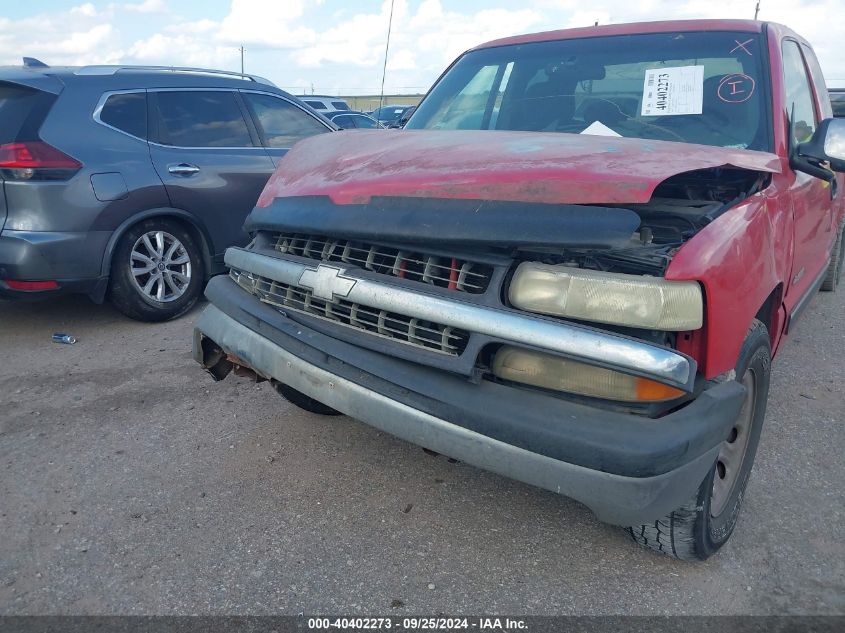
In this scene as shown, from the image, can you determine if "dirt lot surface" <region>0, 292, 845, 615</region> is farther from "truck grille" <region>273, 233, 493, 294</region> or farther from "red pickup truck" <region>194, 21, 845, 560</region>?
"truck grille" <region>273, 233, 493, 294</region>

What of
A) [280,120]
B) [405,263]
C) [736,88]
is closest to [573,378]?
[405,263]

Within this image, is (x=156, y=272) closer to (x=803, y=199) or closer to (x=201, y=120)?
(x=201, y=120)

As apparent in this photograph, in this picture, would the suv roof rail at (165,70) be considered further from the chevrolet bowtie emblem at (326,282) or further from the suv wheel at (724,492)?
A: the suv wheel at (724,492)

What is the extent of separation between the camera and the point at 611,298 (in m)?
2.01

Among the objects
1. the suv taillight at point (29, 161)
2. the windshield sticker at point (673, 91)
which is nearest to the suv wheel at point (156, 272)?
the suv taillight at point (29, 161)

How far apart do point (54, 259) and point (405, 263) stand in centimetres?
321

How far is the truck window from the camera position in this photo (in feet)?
11.1

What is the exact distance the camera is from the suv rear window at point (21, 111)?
4543mm

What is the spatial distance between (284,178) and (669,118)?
5.85 feet

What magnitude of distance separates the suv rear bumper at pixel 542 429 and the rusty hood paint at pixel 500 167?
59cm

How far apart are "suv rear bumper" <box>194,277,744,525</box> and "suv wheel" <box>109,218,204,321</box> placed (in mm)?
3074

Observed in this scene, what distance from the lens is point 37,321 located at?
17.3ft

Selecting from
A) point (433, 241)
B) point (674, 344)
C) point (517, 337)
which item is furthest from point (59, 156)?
point (674, 344)

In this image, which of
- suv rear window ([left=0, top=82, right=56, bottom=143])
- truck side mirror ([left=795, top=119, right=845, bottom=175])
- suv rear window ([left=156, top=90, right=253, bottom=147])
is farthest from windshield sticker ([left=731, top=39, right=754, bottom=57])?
suv rear window ([left=0, top=82, right=56, bottom=143])
